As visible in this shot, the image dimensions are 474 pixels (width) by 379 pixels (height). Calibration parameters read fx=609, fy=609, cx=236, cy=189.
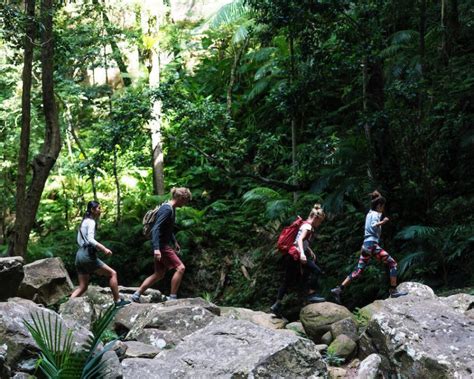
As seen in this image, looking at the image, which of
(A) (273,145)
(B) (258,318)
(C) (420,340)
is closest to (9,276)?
(B) (258,318)

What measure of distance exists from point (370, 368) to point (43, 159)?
710 centimetres

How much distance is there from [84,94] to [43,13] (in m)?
6.53

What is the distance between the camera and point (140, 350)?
6043mm

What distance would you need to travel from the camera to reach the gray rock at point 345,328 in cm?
689

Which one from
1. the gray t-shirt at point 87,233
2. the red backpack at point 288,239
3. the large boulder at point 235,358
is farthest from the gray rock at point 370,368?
the gray t-shirt at point 87,233

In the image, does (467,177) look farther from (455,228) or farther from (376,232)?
(376,232)

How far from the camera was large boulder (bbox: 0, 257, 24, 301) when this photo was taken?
6195 millimetres

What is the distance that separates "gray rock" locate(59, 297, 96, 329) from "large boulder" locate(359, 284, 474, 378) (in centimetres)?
338

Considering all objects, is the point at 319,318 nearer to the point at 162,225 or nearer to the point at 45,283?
the point at 162,225

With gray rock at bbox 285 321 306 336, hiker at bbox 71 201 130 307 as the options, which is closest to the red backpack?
gray rock at bbox 285 321 306 336

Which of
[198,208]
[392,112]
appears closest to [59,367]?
[392,112]

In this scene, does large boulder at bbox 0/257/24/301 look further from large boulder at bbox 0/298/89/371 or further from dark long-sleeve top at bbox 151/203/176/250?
dark long-sleeve top at bbox 151/203/176/250

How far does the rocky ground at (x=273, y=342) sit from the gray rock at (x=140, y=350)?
0.04 ft

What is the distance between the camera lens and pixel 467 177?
11.6 metres
